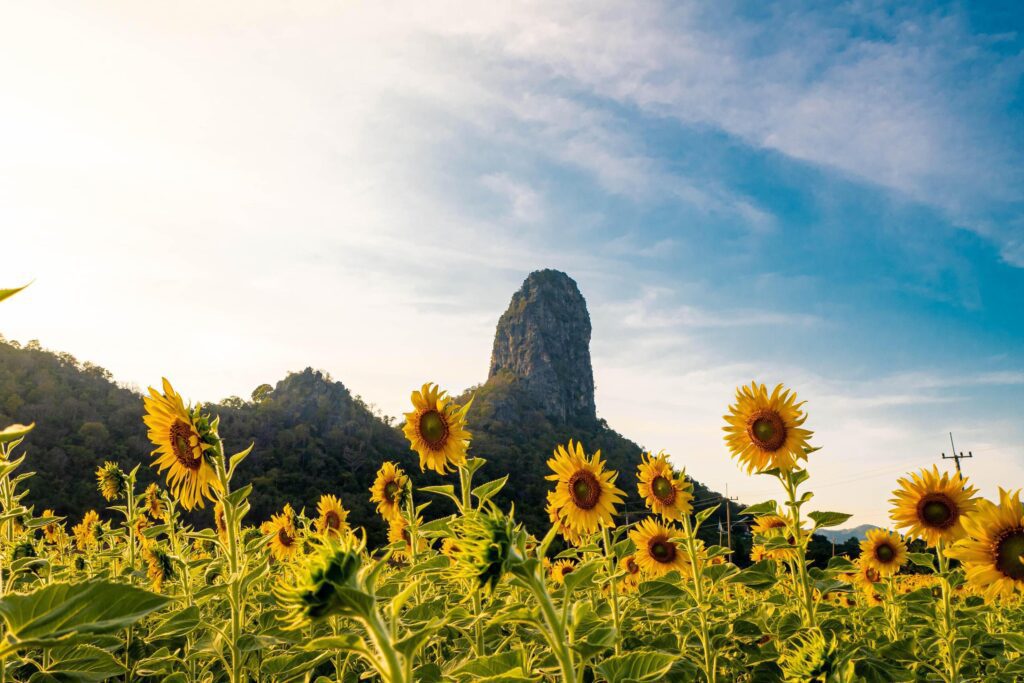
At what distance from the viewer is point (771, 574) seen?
14.2 ft

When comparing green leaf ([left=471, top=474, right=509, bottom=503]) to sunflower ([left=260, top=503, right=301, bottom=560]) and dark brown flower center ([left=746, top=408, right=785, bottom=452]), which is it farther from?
sunflower ([left=260, top=503, right=301, bottom=560])

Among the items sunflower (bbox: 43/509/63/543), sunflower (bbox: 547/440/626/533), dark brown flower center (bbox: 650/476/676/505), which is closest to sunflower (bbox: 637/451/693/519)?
dark brown flower center (bbox: 650/476/676/505)

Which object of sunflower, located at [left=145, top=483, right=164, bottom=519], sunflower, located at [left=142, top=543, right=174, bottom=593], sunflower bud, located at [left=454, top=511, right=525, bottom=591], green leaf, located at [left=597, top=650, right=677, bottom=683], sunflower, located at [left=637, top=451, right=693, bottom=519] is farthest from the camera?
sunflower, located at [left=145, top=483, right=164, bottom=519]

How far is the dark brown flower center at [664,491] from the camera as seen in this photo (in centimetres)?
596

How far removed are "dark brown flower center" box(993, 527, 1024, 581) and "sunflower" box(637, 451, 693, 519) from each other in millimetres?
2772

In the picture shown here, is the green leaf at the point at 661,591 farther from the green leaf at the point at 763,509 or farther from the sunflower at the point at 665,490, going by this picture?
the sunflower at the point at 665,490

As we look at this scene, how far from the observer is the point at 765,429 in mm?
5168

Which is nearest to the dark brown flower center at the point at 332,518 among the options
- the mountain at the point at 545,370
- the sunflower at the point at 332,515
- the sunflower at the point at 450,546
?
the sunflower at the point at 332,515

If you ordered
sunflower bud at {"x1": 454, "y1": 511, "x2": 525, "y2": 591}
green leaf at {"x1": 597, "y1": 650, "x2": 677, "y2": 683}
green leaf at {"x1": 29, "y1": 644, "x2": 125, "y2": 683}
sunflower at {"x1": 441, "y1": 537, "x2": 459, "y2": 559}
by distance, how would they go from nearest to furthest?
sunflower bud at {"x1": 454, "y1": 511, "x2": 525, "y2": 591} → sunflower at {"x1": 441, "y1": 537, "x2": 459, "y2": 559} → green leaf at {"x1": 597, "y1": 650, "x2": 677, "y2": 683} → green leaf at {"x1": 29, "y1": 644, "x2": 125, "y2": 683}

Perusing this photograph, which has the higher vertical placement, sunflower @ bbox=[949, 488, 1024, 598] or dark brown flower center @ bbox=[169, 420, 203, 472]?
dark brown flower center @ bbox=[169, 420, 203, 472]

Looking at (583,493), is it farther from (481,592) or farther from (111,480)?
(111,480)

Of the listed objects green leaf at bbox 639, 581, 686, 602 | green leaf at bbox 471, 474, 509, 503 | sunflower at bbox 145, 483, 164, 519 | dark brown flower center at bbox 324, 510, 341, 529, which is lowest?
green leaf at bbox 639, 581, 686, 602

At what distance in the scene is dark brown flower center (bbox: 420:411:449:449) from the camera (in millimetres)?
4992

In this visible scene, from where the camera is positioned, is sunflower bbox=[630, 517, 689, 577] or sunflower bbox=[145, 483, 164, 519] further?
sunflower bbox=[145, 483, 164, 519]
